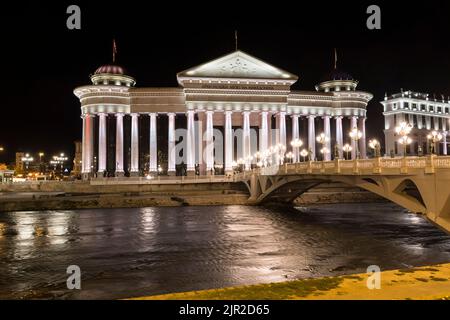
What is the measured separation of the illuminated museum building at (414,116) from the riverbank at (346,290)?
113499 millimetres

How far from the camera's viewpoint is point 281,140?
103812 mm

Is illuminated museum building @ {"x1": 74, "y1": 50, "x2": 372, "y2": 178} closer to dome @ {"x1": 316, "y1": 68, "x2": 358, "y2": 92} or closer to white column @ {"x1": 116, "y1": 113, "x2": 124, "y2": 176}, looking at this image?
white column @ {"x1": 116, "y1": 113, "x2": 124, "y2": 176}

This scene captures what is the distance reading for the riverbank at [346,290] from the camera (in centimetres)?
1159

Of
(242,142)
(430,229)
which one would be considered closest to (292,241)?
(430,229)

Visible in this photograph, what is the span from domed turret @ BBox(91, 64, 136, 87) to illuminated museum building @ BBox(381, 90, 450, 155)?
71.7 m

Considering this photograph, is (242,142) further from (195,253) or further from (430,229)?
(195,253)

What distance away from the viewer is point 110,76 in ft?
349

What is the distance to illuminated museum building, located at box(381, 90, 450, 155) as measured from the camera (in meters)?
122

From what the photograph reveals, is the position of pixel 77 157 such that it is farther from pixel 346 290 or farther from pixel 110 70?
pixel 346 290

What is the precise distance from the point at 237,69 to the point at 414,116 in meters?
55.4

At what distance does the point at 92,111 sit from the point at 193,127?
23.4 meters

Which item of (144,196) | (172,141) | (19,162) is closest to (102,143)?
(172,141)

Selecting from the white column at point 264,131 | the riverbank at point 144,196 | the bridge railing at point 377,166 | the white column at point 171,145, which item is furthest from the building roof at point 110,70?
the bridge railing at point 377,166

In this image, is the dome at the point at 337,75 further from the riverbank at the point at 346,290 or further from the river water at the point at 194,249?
the riverbank at the point at 346,290
